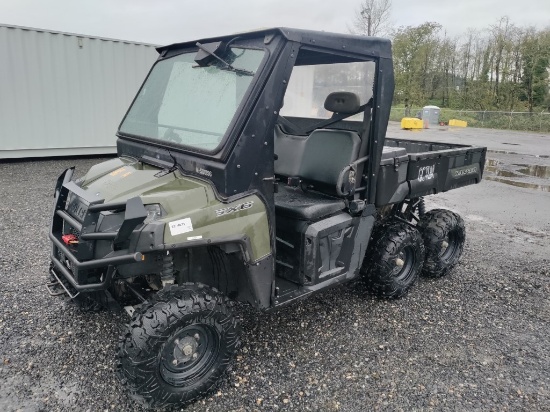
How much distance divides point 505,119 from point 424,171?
26481mm

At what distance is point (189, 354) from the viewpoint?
2604 mm

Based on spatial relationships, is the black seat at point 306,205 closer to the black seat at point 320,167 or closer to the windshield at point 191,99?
the black seat at point 320,167

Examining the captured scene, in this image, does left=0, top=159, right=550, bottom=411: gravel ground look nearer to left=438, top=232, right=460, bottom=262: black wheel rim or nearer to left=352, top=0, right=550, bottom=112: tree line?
left=438, top=232, right=460, bottom=262: black wheel rim

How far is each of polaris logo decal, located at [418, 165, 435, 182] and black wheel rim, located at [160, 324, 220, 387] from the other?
7.67ft

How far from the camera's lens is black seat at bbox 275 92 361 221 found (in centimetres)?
321

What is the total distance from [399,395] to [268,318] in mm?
1205

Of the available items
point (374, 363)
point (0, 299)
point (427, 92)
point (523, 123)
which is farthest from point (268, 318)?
point (427, 92)

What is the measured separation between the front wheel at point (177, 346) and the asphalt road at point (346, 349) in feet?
0.59

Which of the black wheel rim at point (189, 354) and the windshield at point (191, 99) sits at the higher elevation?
the windshield at point (191, 99)

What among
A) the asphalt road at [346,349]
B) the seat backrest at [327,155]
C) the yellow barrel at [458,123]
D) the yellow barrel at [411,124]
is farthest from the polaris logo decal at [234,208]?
the yellow barrel at [458,123]

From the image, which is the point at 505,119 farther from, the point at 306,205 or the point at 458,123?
the point at 306,205

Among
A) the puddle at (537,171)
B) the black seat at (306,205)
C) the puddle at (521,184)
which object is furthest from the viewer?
the puddle at (537,171)

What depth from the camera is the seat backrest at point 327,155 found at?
11.0ft

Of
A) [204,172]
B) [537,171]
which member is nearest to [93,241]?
[204,172]
